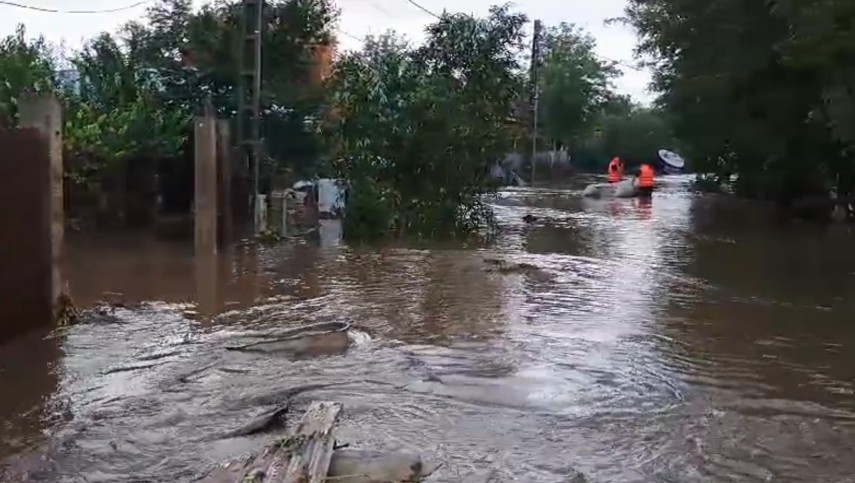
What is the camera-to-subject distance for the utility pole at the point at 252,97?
17234 millimetres

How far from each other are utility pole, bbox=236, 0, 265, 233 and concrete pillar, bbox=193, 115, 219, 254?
212 cm

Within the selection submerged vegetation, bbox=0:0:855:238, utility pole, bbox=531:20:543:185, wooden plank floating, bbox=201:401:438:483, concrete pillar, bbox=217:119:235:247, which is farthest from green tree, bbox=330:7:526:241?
utility pole, bbox=531:20:543:185

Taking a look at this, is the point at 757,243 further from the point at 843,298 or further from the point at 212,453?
the point at 212,453

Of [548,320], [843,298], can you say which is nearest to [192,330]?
[548,320]

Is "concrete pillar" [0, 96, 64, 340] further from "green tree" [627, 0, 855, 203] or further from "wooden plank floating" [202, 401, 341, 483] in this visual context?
"green tree" [627, 0, 855, 203]

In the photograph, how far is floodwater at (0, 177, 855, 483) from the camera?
612 centimetres

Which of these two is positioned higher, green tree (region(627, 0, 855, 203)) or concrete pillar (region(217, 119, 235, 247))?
green tree (region(627, 0, 855, 203))

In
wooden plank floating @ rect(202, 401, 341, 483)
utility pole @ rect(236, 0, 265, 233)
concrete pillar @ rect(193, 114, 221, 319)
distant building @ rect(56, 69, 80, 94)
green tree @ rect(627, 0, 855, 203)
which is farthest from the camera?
distant building @ rect(56, 69, 80, 94)

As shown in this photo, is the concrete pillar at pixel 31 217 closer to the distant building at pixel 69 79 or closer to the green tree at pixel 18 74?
Answer: the green tree at pixel 18 74

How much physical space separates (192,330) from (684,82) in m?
18.5

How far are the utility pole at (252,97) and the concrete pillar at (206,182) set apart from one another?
212 cm

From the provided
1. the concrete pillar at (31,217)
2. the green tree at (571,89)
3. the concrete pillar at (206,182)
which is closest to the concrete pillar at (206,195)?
the concrete pillar at (206,182)

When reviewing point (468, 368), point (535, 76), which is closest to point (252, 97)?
point (468, 368)

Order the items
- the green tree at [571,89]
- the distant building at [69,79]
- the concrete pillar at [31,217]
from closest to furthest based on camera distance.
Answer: the concrete pillar at [31,217], the distant building at [69,79], the green tree at [571,89]
